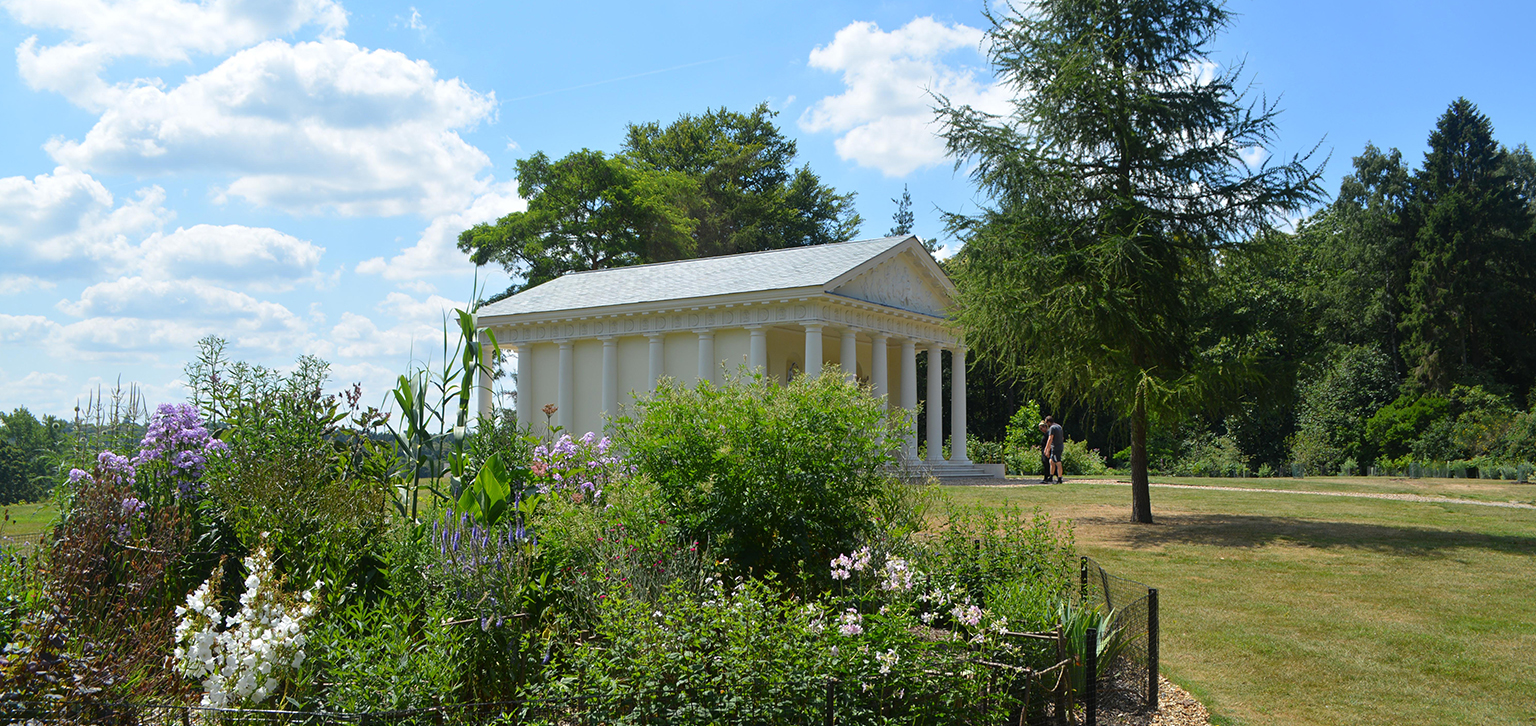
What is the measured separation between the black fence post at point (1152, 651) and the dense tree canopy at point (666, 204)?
34.8 m

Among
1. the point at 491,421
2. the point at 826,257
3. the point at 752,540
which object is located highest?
the point at 826,257

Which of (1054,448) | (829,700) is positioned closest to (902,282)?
(1054,448)

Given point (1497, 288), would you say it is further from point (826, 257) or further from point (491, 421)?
point (491, 421)

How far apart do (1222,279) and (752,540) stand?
12.0 metres

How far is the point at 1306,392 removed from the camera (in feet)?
115

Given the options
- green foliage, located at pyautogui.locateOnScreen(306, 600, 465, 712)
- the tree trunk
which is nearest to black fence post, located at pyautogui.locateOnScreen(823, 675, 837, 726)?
green foliage, located at pyautogui.locateOnScreen(306, 600, 465, 712)

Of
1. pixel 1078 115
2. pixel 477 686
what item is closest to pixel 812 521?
pixel 477 686

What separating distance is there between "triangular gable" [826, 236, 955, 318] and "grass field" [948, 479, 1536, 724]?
1023cm

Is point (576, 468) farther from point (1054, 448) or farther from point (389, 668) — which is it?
point (1054, 448)

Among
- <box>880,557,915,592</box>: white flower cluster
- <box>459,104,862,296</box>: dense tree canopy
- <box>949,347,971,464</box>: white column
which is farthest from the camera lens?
<box>459,104,862,296</box>: dense tree canopy

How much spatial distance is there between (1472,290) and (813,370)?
27263 millimetres

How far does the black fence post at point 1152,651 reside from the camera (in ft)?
17.1

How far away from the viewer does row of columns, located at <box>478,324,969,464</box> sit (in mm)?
24328

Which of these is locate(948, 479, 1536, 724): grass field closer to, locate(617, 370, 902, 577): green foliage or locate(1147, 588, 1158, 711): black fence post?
locate(1147, 588, 1158, 711): black fence post
